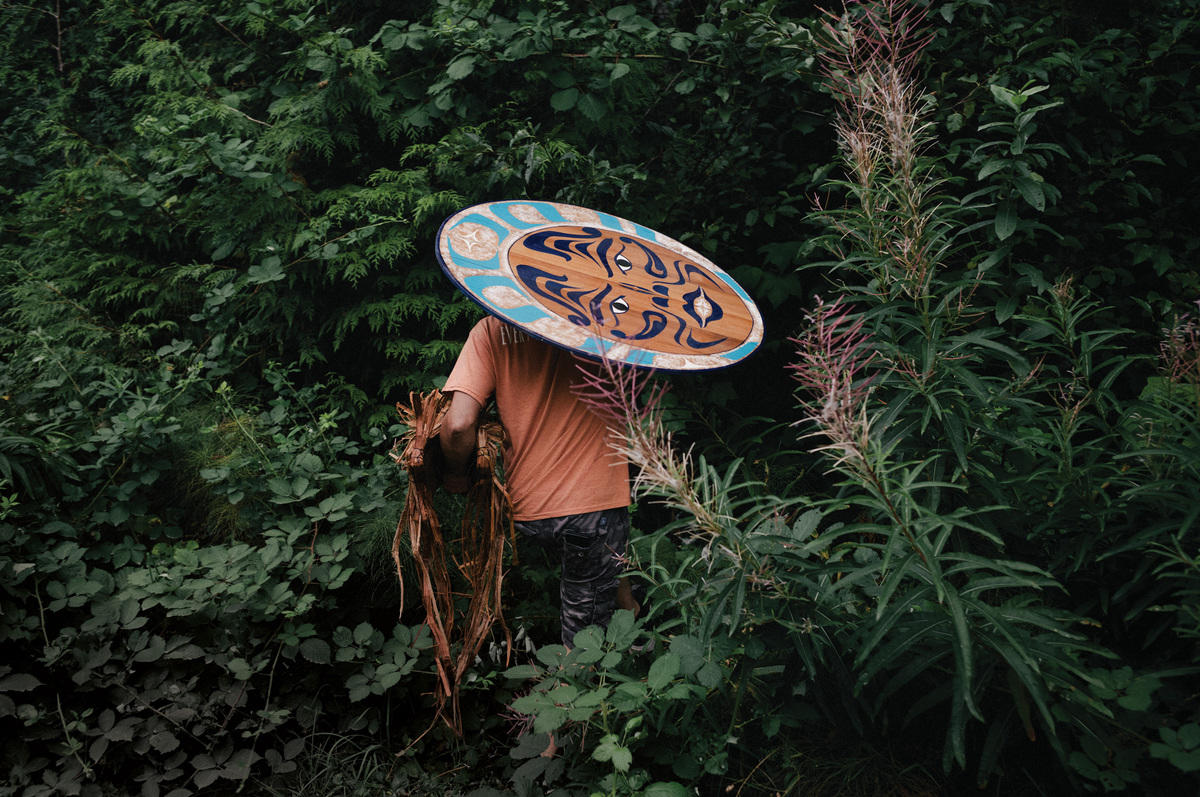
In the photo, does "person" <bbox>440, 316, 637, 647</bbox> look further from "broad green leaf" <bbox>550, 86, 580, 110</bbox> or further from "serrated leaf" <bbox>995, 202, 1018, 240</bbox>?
"broad green leaf" <bbox>550, 86, 580, 110</bbox>

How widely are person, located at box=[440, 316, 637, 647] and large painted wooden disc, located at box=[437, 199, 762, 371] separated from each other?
16 cm

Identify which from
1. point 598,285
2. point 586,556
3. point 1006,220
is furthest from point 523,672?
point 1006,220

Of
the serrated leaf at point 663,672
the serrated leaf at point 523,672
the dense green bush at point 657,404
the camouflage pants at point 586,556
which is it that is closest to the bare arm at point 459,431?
the camouflage pants at point 586,556

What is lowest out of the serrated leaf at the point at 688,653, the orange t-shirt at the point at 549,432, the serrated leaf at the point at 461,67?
the serrated leaf at the point at 688,653

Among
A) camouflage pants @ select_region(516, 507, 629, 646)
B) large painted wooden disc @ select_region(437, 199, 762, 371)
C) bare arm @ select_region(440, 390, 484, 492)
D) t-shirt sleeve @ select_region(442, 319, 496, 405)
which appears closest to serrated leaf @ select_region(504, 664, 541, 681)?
camouflage pants @ select_region(516, 507, 629, 646)

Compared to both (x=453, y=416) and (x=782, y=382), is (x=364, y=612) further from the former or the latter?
(x=782, y=382)

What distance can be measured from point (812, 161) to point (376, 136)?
2.32 m

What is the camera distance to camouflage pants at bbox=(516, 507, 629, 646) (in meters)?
2.26

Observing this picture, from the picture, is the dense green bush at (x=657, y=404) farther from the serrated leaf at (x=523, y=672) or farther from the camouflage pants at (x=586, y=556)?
the camouflage pants at (x=586, y=556)

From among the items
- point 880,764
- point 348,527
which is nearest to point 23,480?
point 348,527

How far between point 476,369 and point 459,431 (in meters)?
0.19

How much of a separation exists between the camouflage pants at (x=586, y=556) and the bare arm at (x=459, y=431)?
294 millimetres

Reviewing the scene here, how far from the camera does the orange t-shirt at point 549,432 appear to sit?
2207 millimetres

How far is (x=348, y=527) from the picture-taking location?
292 cm
